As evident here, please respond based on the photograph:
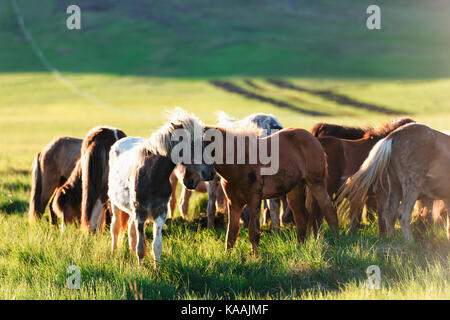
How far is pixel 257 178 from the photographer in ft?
22.0

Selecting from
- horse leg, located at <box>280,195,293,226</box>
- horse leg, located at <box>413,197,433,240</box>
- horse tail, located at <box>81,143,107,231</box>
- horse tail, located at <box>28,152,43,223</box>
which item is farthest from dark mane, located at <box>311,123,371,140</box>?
horse tail, located at <box>28,152,43,223</box>

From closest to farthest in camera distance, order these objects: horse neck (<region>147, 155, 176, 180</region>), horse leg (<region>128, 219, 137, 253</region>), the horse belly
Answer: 1. horse neck (<region>147, 155, 176, 180</region>)
2. horse leg (<region>128, 219, 137, 253</region>)
3. the horse belly

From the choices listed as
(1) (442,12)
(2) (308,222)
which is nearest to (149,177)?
(2) (308,222)

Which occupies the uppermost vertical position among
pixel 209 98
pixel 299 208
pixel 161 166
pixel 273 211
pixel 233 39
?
pixel 233 39

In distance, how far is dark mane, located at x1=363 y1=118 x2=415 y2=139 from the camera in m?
8.96

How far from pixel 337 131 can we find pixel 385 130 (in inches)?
37.8

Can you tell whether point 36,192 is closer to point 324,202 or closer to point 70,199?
point 70,199

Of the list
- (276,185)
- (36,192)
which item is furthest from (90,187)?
(276,185)

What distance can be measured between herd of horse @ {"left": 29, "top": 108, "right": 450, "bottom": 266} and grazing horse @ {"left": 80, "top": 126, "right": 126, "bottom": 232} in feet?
0.05

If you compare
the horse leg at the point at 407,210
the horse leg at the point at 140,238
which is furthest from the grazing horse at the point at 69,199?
the horse leg at the point at 407,210

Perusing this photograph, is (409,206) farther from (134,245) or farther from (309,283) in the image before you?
(134,245)

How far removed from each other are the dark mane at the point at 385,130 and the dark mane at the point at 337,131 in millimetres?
560

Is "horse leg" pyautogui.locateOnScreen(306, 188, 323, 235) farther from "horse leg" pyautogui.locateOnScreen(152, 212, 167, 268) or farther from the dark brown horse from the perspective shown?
the dark brown horse

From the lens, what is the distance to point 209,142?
635cm
